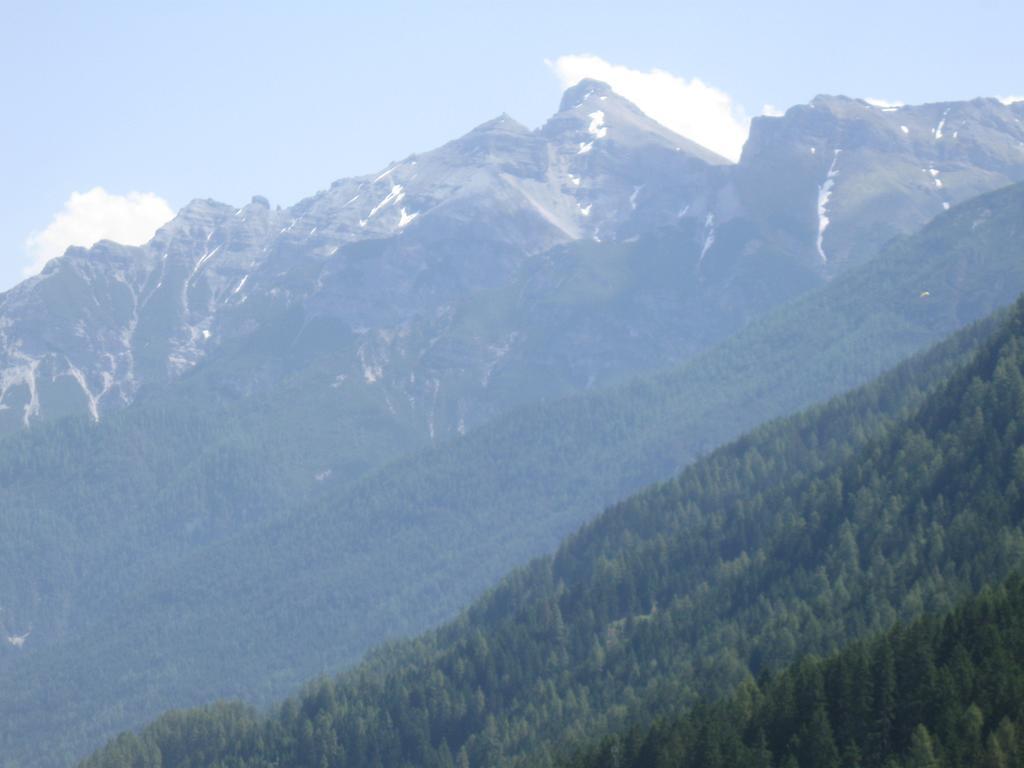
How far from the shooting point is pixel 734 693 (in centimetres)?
15675

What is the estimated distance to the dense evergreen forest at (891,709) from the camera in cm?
11788

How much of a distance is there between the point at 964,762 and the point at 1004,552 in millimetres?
53815

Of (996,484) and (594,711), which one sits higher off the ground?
(996,484)

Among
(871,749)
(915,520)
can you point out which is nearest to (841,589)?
(915,520)

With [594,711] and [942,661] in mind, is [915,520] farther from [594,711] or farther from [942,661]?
[942,661]

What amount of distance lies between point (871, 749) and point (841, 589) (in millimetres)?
58261

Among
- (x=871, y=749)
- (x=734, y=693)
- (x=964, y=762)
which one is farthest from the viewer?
(x=734, y=693)

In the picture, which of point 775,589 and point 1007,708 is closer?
point 1007,708

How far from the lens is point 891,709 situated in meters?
127

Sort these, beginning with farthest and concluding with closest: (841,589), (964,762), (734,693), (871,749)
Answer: (841,589)
(734,693)
(871,749)
(964,762)

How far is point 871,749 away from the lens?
125 m

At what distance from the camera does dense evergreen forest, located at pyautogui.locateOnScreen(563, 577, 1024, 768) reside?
117875mm

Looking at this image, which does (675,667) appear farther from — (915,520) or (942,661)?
(942,661)

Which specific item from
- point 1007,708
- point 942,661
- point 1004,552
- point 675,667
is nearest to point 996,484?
point 1004,552
